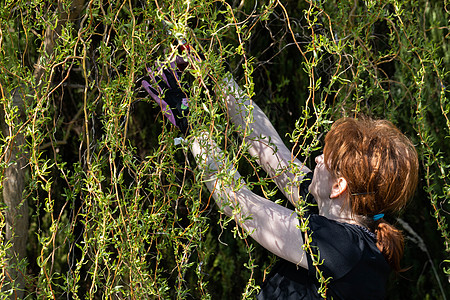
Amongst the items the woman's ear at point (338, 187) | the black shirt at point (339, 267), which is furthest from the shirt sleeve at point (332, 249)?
the woman's ear at point (338, 187)

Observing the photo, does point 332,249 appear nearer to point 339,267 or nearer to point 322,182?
point 339,267

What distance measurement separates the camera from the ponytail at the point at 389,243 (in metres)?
1.63

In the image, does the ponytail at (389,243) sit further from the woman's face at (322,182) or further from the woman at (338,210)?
the woman's face at (322,182)

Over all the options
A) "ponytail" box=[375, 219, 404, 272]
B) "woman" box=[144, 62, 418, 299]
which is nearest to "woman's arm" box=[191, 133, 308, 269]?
"woman" box=[144, 62, 418, 299]

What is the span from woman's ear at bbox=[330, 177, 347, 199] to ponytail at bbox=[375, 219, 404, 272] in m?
0.16

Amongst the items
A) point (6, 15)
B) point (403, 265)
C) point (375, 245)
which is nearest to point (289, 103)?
point (403, 265)

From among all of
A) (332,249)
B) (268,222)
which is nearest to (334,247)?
(332,249)

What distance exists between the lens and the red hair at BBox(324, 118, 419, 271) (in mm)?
1591

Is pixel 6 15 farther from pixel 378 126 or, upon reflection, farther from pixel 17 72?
pixel 378 126

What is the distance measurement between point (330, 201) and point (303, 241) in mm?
221

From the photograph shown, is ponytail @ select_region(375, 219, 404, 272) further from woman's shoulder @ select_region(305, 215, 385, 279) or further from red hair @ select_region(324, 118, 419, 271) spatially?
woman's shoulder @ select_region(305, 215, 385, 279)

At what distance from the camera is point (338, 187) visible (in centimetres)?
163

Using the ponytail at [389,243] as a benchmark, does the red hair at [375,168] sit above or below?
above

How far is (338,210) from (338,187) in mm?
79
